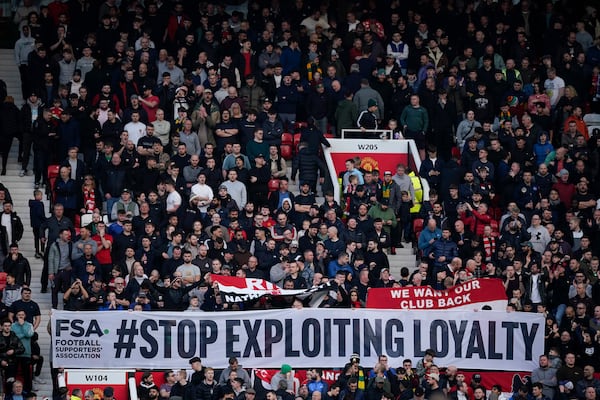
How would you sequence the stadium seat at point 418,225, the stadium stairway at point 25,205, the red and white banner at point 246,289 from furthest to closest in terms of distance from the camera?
the stadium seat at point 418,225, the stadium stairway at point 25,205, the red and white banner at point 246,289

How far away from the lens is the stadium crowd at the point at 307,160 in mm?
30266

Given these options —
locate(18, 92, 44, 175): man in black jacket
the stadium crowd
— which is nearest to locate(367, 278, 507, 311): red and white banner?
the stadium crowd

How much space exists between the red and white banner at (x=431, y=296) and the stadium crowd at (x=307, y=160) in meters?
0.37

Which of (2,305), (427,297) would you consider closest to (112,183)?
(2,305)

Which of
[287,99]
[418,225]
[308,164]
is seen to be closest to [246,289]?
[418,225]

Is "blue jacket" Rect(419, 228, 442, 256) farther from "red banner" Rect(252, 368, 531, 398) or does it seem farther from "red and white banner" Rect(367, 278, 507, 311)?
"red banner" Rect(252, 368, 531, 398)

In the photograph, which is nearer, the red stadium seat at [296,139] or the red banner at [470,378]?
the red banner at [470,378]

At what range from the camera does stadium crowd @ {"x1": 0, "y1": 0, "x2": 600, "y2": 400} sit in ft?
99.3

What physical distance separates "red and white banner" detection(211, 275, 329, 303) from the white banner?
0.30 m

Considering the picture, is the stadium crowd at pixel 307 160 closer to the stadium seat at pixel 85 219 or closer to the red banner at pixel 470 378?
the stadium seat at pixel 85 219

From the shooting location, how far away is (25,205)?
33.7 meters

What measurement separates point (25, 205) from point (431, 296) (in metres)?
8.42

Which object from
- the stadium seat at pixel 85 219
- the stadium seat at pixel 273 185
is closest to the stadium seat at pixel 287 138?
the stadium seat at pixel 273 185

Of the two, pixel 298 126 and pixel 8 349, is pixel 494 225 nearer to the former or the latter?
pixel 298 126
